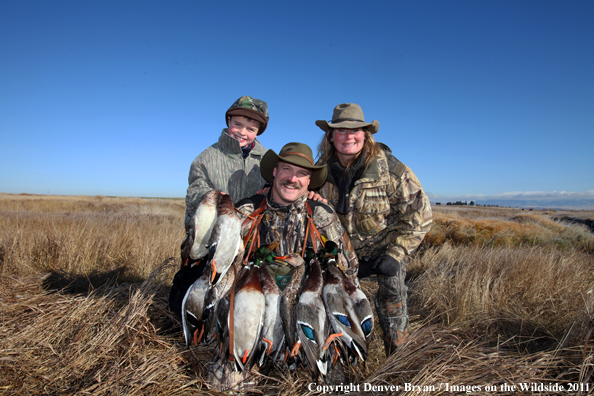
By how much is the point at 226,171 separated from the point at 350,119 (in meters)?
1.60

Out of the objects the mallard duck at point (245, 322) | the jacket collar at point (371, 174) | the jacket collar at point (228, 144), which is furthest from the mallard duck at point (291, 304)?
the jacket collar at point (228, 144)

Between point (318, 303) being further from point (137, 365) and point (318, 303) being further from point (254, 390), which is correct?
point (137, 365)

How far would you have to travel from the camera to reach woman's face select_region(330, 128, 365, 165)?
3289 mm

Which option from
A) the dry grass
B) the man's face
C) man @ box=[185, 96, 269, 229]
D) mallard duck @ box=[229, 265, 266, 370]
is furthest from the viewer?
man @ box=[185, 96, 269, 229]

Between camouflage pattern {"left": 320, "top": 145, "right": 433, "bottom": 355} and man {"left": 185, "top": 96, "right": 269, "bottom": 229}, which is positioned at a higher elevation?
man {"left": 185, "top": 96, "right": 269, "bottom": 229}

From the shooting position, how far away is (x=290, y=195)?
9.27ft

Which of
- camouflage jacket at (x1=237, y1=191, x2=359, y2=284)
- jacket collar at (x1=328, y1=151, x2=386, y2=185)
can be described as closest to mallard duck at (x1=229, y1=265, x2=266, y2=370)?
camouflage jacket at (x1=237, y1=191, x2=359, y2=284)

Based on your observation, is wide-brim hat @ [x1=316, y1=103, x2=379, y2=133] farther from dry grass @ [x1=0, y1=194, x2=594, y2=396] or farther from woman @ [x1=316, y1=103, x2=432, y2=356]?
dry grass @ [x1=0, y1=194, x2=594, y2=396]

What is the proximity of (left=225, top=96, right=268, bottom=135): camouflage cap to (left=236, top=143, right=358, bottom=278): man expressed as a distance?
827 mm

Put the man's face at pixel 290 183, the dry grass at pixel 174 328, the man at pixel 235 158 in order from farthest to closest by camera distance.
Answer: the man at pixel 235 158 → the man's face at pixel 290 183 → the dry grass at pixel 174 328

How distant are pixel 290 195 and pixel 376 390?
175 centimetres

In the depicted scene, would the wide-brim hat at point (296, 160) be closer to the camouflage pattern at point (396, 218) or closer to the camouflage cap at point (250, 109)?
the camouflage pattern at point (396, 218)

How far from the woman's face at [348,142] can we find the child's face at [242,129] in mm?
1039

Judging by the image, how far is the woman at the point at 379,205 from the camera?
3.25m
